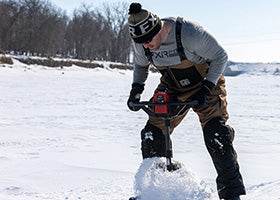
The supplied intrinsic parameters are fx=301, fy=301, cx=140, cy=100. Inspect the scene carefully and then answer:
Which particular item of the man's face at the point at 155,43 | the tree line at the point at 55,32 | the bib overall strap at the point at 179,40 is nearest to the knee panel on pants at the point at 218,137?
the bib overall strap at the point at 179,40

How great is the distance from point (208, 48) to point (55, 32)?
109 feet

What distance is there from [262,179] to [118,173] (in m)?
1.39

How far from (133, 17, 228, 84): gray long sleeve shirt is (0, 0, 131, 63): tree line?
993 inches

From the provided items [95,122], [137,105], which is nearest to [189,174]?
[137,105]

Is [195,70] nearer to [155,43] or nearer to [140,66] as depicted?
[155,43]

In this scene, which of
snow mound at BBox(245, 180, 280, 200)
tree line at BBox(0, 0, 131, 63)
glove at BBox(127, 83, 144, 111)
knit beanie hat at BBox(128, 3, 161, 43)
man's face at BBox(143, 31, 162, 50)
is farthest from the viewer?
tree line at BBox(0, 0, 131, 63)

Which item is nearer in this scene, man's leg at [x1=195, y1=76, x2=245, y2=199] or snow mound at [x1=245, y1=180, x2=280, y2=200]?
man's leg at [x1=195, y1=76, x2=245, y2=199]

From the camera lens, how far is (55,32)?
32.8 meters

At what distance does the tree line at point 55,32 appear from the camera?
27.1 meters

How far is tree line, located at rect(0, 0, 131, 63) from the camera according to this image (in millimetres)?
27125

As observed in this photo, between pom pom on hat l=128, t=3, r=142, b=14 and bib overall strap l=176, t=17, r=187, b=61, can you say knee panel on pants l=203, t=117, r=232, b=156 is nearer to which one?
bib overall strap l=176, t=17, r=187, b=61

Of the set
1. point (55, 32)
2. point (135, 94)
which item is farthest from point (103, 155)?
point (55, 32)

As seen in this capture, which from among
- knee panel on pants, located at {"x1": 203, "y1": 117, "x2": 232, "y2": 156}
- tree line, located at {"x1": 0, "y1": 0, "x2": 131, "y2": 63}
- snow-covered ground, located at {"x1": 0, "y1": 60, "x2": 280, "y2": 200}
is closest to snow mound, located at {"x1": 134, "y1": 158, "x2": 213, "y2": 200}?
snow-covered ground, located at {"x1": 0, "y1": 60, "x2": 280, "y2": 200}

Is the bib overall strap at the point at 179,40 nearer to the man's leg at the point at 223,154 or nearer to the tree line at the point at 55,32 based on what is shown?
the man's leg at the point at 223,154
